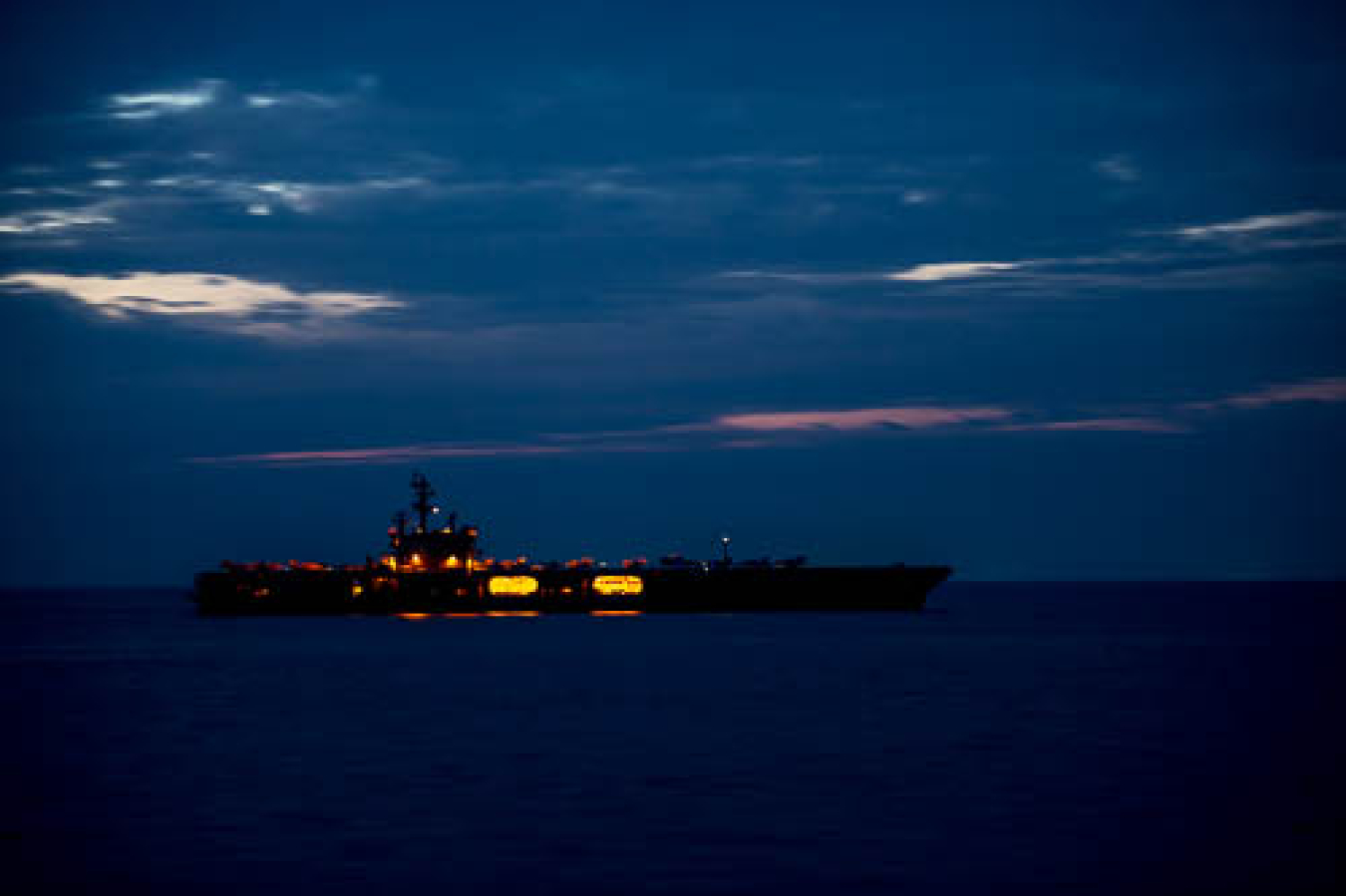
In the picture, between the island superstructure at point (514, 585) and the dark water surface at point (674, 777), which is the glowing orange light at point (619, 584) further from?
the dark water surface at point (674, 777)

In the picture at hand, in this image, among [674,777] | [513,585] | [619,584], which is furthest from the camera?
[513,585]

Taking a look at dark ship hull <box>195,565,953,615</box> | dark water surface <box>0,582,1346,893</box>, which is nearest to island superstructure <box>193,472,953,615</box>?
dark ship hull <box>195,565,953,615</box>

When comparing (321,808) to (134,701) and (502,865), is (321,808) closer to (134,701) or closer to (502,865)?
(502,865)

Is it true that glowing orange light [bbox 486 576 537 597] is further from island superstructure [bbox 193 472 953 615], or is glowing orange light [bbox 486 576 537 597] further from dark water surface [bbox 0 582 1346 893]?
dark water surface [bbox 0 582 1346 893]

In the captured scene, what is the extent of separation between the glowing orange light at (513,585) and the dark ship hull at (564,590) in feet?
0.34

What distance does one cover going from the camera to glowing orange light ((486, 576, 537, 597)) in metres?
160

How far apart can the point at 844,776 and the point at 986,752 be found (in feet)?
27.8

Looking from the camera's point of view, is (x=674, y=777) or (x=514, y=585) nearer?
(x=674, y=777)

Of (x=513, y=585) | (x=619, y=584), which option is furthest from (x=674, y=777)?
(x=513, y=585)

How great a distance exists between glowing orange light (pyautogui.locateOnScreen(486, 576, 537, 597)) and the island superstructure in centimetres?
11

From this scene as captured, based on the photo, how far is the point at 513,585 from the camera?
161 meters

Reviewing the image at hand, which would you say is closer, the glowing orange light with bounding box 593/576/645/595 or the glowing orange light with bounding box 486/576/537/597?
the glowing orange light with bounding box 593/576/645/595

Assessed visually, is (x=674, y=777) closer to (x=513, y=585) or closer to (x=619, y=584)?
(x=619, y=584)

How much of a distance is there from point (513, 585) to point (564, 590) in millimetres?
5356
